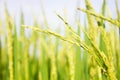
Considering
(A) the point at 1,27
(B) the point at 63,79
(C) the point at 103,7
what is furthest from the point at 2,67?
(C) the point at 103,7

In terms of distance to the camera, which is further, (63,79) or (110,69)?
(63,79)

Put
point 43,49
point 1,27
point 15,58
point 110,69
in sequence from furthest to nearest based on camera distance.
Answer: point 1,27, point 43,49, point 15,58, point 110,69

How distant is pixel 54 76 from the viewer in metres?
1.17

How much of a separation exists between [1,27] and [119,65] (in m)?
1.04

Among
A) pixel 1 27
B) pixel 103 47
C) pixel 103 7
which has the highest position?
pixel 1 27

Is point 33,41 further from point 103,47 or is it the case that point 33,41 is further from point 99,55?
point 99,55

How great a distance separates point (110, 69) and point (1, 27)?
161 cm

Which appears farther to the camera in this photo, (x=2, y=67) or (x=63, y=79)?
(x=2, y=67)

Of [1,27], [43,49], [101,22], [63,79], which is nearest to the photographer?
[101,22]

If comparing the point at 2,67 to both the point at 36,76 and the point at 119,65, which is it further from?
the point at 119,65

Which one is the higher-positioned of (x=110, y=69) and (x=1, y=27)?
(x=1, y=27)

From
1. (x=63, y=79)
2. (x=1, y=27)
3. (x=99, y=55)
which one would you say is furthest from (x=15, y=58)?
(x=1, y=27)

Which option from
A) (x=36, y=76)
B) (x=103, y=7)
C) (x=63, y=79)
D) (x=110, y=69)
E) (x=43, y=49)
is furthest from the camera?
(x=36, y=76)

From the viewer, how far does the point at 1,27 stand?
2082mm
